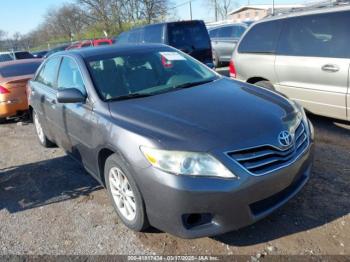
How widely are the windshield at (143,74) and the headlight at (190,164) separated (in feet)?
3.78

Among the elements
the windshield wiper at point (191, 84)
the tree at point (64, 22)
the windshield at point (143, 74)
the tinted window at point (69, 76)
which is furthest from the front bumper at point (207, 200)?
the tree at point (64, 22)

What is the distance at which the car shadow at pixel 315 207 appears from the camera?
118 inches

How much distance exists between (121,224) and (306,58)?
3503 millimetres

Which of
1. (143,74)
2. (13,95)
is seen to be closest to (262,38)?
(143,74)

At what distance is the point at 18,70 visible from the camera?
328 inches

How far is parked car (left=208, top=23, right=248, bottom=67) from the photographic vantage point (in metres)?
13.5

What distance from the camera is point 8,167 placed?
17.3ft

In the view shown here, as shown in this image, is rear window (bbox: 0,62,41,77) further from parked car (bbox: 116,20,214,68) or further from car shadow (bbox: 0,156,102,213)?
car shadow (bbox: 0,156,102,213)

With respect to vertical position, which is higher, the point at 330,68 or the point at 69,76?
the point at 69,76

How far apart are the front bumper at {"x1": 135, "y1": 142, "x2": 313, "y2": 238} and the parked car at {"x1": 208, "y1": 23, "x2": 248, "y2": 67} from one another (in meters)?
11.2

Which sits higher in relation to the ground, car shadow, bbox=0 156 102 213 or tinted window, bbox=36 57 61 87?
tinted window, bbox=36 57 61 87

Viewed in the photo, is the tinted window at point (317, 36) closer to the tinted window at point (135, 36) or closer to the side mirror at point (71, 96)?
the side mirror at point (71, 96)

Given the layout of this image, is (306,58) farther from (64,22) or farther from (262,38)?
(64,22)

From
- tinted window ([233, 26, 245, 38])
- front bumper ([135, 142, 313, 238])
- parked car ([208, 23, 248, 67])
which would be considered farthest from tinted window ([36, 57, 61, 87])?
tinted window ([233, 26, 245, 38])
